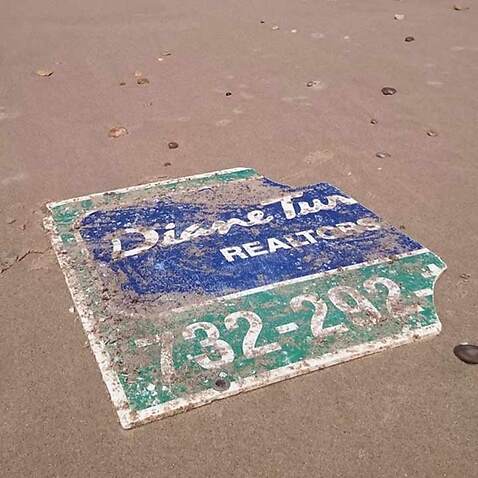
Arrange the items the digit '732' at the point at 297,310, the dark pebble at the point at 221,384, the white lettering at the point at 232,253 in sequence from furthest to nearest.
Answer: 1. the white lettering at the point at 232,253
2. the digit '732' at the point at 297,310
3. the dark pebble at the point at 221,384

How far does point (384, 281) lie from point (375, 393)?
2.55 feet

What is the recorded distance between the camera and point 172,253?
3449 mm

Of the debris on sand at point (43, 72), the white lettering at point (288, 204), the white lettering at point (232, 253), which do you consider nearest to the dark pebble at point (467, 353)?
the white lettering at point (232, 253)

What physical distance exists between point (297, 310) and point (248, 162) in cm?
176

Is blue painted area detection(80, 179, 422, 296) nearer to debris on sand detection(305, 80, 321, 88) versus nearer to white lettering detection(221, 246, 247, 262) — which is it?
white lettering detection(221, 246, 247, 262)

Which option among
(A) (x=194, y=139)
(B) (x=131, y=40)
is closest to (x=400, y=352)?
(A) (x=194, y=139)

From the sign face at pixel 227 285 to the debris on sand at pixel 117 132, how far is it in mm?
964

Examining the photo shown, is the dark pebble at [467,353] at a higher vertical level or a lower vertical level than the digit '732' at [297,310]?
lower

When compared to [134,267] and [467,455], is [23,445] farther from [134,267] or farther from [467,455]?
[467,455]

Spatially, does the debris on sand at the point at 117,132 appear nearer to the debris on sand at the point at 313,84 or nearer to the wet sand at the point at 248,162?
the wet sand at the point at 248,162

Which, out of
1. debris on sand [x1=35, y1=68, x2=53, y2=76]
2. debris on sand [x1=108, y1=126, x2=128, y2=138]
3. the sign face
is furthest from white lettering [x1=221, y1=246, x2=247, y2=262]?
debris on sand [x1=35, y1=68, x2=53, y2=76]

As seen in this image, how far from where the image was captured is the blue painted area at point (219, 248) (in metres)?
3.24

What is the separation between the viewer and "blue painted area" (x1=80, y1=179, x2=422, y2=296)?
3.24m

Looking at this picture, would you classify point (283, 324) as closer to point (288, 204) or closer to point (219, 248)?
point (219, 248)
